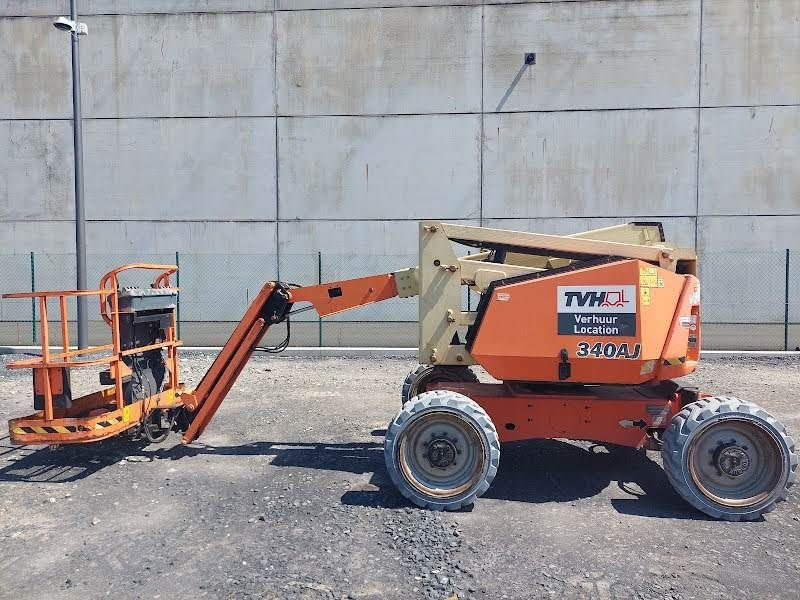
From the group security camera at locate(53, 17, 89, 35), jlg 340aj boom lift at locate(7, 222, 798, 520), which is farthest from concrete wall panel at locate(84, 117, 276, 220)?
jlg 340aj boom lift at locate(7, 222, 798, 520)

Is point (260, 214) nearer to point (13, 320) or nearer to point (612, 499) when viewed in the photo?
point (13, 320)

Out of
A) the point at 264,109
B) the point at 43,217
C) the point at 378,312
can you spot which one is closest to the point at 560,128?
the point at 378,312

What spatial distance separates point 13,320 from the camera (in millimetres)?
14867

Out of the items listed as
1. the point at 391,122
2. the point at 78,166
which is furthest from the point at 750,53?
the point at 78,166

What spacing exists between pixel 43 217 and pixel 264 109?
610cm

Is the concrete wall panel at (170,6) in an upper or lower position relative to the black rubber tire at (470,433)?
upper

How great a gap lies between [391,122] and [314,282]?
13.7 feet

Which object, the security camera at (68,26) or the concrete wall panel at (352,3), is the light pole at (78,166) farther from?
the concrete wall panel at (352,3)

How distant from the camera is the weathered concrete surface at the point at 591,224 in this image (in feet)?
46.0

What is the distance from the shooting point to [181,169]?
14.6 metres

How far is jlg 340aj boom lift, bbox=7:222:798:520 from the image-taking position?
4.68 meters

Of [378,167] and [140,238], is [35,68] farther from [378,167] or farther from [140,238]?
[378,167]

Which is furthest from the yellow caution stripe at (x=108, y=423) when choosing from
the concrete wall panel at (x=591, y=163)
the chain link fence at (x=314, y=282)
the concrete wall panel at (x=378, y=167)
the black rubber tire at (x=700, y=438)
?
the concrete wall panel at (x=591, y=163)

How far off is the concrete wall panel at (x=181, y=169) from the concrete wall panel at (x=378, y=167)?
0.59 metres
